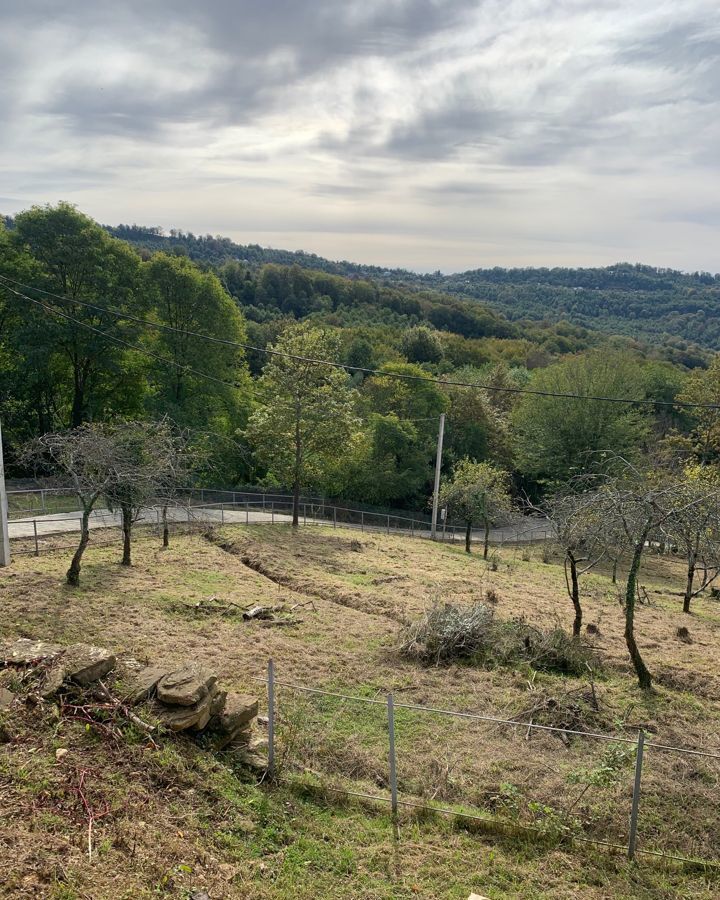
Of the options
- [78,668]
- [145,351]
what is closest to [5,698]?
[78,668]

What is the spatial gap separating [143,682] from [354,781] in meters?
2.87

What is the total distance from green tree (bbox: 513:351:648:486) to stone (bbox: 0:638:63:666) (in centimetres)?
3150

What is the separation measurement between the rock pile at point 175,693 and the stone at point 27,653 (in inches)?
0.5

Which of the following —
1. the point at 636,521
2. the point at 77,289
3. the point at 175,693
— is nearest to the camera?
the point at 175,693

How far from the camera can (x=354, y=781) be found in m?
7.38

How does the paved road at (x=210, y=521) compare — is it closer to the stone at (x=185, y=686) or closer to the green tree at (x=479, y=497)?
the green tree at (x=479, y=497)

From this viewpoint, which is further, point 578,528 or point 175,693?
point 578,528

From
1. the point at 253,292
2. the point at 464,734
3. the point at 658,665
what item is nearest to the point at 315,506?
the point at 658,665

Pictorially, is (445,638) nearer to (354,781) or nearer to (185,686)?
(354,781)

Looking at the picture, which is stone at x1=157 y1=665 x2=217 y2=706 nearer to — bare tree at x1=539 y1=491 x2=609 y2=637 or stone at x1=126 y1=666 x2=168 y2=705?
stone at x1=126 y1=666 x2=168 y2=705

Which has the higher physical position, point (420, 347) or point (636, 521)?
point (420, 347)

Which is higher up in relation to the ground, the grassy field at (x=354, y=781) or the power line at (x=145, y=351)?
the power line at (x=145, y=351)

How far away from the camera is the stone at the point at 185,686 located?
7.37 m

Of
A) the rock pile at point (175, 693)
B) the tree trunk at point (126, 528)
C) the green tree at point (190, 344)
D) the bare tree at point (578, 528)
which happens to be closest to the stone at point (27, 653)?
the rock pile at point (175, 693)
